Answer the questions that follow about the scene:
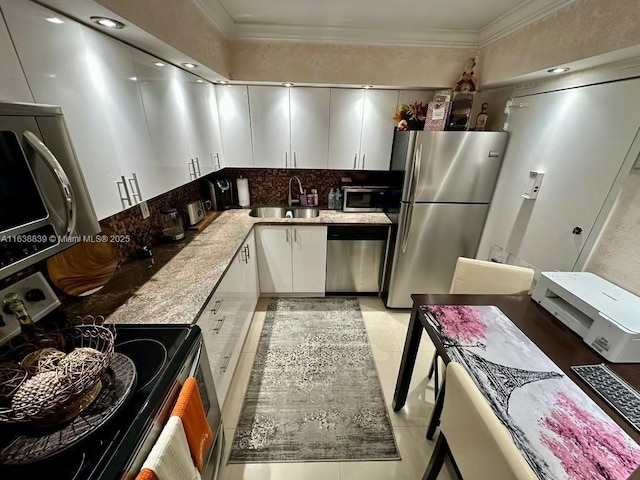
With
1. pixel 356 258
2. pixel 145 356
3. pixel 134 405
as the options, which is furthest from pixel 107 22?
pixel 356 258

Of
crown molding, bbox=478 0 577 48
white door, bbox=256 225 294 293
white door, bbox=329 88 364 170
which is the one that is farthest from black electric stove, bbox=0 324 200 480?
crown molding, bbox=478 0 577 48

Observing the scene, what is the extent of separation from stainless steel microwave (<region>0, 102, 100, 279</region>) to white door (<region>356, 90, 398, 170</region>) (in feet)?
7.35

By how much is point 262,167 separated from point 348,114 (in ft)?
3.28

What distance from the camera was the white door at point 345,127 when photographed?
2406 mm

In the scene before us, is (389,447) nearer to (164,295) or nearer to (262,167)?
(164,295)

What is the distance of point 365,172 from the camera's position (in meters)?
2.94

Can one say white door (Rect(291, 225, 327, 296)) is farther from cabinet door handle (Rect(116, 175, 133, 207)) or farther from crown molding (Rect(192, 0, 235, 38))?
crown molding (Rect(192, 0, 235, 38))

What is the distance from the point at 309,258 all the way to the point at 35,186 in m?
2.05

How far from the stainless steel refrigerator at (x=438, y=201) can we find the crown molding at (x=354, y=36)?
2.41ft

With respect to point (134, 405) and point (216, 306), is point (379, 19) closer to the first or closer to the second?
point (216, 306)

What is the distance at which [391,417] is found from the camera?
66.3 inches

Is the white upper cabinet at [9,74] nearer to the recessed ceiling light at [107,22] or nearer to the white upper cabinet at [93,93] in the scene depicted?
the white upper cabinet at [93,93]

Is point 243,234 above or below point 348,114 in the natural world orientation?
below

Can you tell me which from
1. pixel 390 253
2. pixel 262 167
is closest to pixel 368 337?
pixel 390 253
